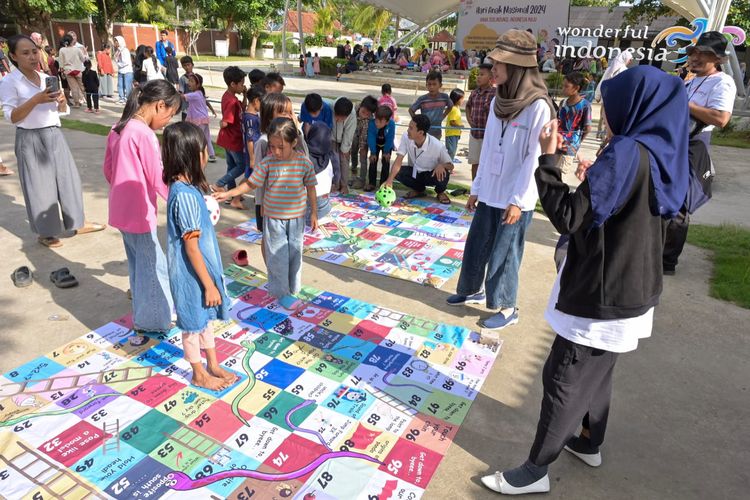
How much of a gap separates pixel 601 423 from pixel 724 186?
7536 mm

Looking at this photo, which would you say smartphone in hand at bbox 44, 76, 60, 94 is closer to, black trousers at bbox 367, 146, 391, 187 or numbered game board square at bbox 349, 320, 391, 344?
numbered game board square at bbox 349, 320, 391, 344

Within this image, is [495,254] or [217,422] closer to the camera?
[217,422]

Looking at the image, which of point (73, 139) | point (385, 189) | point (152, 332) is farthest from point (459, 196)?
point (73, 139)

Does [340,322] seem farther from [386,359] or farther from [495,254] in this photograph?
[495,254]

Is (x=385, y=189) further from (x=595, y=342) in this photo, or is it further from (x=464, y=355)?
(x=595, y=342)

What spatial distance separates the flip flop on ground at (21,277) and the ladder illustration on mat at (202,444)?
2.35 meters

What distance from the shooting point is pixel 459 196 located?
684cm

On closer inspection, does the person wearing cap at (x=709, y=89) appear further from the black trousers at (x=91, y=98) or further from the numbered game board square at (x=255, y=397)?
the black trousers at (x=91, y=98)

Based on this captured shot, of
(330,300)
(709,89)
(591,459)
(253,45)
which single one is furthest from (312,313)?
(253,45)

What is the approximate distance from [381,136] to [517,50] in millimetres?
3803

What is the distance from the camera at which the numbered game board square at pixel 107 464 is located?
7.43 feet

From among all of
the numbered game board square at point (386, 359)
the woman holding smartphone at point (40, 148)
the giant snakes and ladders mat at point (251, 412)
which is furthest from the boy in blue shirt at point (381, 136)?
the numbered game board square at point (386, 359)

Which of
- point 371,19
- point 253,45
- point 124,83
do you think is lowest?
point 124,83

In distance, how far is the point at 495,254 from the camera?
358 cm
